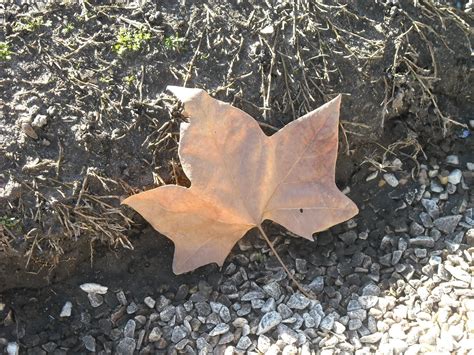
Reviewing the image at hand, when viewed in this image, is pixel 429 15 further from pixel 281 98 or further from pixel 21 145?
pixel 21 145

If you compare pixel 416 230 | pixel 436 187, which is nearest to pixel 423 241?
pixel 416 230

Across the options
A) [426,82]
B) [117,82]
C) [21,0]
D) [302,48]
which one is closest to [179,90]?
[117,82]

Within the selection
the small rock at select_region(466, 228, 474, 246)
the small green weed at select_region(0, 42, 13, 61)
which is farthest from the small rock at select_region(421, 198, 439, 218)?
the small green weed at select_region(0, 42, 13, 61)

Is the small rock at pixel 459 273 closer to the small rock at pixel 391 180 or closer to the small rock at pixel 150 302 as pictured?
the small rock at pixel 391 180

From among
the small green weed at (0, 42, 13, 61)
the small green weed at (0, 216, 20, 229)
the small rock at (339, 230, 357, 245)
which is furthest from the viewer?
the small rock at (339, 230, 357, 245)

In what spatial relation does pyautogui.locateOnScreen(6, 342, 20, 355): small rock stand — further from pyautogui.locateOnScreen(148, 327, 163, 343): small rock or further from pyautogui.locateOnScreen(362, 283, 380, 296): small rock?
pyautogui.locateOnScreen(362, 283, 380, 296): small rock

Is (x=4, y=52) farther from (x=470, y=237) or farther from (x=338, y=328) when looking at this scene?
(x=470, y=237)
